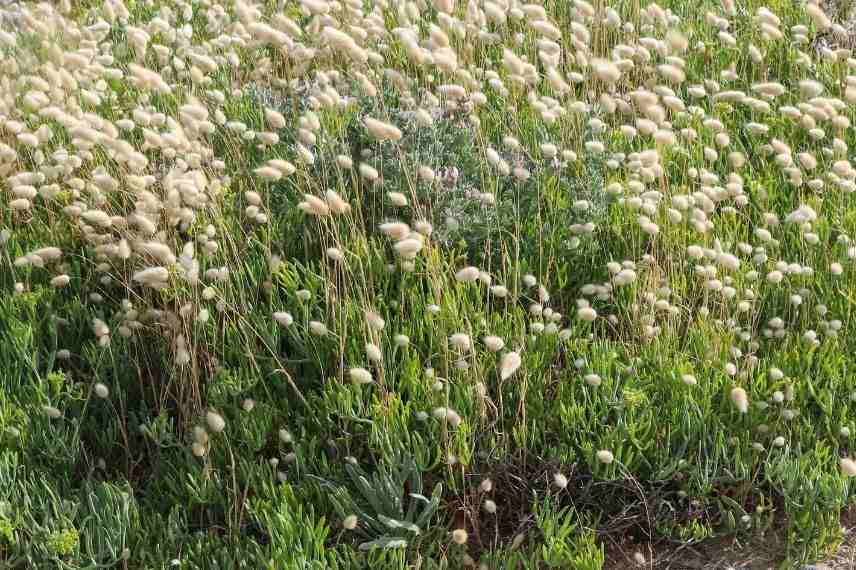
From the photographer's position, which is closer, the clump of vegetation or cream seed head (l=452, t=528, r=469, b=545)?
cream seed head (l=452, t=528, r=469, b=545)

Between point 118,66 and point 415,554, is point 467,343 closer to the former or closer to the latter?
point 415,554

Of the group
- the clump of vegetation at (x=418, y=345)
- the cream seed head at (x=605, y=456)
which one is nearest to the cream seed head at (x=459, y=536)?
the clump of vegetation at (x=418, y=345)

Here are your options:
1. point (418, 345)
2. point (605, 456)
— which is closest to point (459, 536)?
point (605, 456)

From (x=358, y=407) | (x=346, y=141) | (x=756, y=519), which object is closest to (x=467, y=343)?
(x=358, y=407)

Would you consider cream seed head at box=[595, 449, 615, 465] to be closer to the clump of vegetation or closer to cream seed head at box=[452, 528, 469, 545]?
the clump of vegetation

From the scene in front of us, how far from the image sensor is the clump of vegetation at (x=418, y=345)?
2668 mm

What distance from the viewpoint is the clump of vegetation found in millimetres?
2668

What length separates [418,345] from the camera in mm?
3023

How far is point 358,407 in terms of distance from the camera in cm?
280

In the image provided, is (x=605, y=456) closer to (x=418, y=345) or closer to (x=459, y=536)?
(x=459, y=536)

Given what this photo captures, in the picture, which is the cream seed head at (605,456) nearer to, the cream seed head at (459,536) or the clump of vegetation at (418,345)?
the clump of vegetation at (418,345)

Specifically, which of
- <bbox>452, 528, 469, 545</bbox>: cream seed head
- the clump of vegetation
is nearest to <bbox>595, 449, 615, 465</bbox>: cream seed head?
the clump of vegetation

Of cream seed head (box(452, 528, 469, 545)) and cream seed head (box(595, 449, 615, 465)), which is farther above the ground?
cream seed head (box(595, 449, 615, 465))

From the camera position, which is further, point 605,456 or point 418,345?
point 418,345
